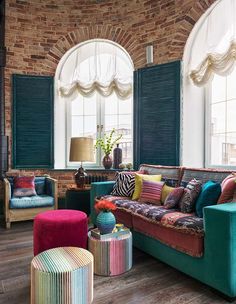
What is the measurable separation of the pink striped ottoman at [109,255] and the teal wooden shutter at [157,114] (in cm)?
182

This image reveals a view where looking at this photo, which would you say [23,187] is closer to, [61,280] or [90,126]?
[90,126]

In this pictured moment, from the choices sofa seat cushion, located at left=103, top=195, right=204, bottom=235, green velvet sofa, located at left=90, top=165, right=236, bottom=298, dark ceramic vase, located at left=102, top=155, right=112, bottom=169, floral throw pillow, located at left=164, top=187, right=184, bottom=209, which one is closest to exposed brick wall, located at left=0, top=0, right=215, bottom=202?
dark ceramic vase, located at left=102, top=155, right=112, bottom=169

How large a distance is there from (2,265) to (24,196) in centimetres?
151

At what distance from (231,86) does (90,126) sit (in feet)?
7.97

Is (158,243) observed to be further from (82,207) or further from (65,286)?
(82,207)

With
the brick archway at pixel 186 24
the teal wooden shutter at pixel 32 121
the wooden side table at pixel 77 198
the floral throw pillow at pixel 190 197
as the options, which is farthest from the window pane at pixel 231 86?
the teal wooden shutter at pixel 32 121

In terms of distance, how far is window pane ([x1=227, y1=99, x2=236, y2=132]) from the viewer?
3.43 metres

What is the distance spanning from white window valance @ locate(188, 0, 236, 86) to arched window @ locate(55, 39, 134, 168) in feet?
3.94

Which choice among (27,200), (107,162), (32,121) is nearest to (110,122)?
(107,162)

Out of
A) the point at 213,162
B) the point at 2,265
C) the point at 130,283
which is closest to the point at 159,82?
the point at 213,162

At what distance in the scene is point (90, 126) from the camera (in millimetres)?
4863

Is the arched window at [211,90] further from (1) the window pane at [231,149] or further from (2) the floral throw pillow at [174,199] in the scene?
(2) the floral throw pillow at [174,199]

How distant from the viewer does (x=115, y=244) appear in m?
2.34

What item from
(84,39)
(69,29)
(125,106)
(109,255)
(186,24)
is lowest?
(109,255)
